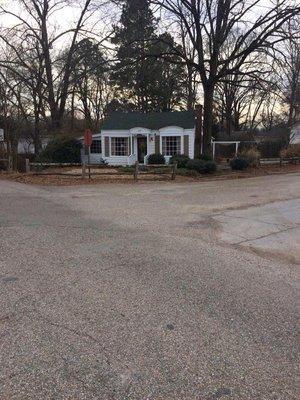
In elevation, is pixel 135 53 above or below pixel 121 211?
above

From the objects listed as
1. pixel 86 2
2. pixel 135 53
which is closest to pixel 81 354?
pixel 135 53

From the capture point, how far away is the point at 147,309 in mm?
4637

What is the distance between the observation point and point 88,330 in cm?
409

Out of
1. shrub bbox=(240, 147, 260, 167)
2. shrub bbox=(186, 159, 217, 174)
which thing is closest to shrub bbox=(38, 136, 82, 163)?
shrub bbox=(186, 159, 217, 174)

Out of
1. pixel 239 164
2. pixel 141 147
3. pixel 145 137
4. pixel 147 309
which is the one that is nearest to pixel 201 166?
pixel 239 164

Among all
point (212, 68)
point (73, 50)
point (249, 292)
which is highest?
point (73, 50)

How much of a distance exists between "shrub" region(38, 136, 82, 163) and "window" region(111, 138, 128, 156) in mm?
2518

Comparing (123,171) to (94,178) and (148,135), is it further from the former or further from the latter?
(148,135)

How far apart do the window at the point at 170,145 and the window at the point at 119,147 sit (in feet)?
9.64

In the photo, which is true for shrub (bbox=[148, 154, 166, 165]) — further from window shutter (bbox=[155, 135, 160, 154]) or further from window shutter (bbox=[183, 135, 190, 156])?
window shutter (bbox=[183, 135, 190, 156])

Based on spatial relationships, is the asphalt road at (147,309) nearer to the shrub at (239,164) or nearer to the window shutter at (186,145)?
the shrub at (239,164)

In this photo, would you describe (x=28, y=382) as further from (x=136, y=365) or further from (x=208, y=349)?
(x=208, y=349)

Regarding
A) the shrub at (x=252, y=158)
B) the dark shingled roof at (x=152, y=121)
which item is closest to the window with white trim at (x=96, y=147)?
the dark shingled roof at (x=152, y=121)

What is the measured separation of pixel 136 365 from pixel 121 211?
8.34 metres
